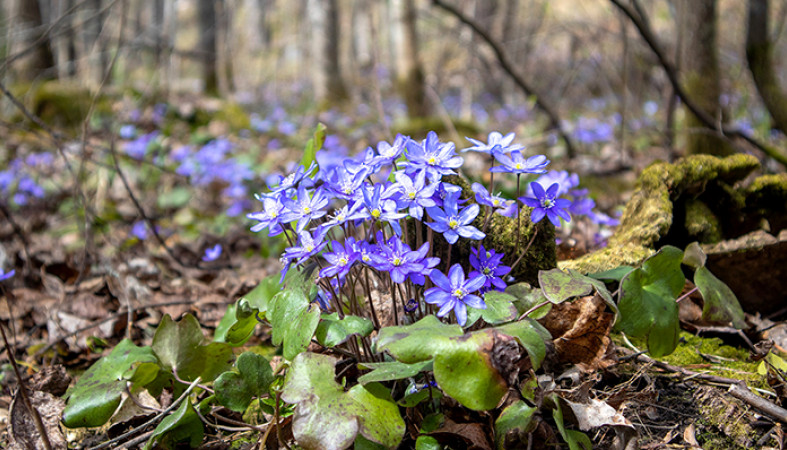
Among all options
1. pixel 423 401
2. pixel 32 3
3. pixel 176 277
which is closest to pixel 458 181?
pixel 423 401

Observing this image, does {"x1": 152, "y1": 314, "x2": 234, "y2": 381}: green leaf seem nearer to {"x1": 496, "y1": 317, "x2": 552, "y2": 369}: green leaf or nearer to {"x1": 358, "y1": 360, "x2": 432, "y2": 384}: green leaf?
{"x1": 358, "y1": 360, "x2": 432, "y2": 384}: green leaf

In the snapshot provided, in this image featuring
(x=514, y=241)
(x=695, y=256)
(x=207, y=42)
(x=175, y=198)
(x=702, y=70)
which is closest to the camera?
(x=695, y=256)

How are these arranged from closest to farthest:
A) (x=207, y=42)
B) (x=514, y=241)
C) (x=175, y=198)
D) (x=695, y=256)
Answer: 1. (x=695, y=256)
2. (x=514, y=241)
3. (x=175, y=198)
4. (x=207, y=42)

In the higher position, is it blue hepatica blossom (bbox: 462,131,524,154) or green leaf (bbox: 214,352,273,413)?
blue hepatica blossom (bbox: 462,131,524,154)

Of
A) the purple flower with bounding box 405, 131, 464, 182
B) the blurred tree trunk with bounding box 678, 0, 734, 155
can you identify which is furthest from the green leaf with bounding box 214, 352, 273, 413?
the blurred tree trunk with bounding box 678, 0, 734, 155

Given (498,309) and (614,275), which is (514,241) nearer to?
(614,275)

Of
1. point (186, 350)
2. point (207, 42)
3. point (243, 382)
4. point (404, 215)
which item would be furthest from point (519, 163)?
point (207, 42)

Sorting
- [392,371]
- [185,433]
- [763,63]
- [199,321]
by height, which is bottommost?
[199,321]

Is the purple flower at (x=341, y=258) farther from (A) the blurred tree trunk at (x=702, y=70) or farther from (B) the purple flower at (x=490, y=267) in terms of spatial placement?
(A) the blurred tree trunk at (x=702, y=70)
